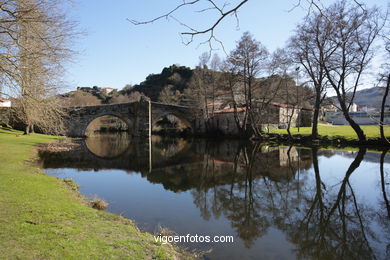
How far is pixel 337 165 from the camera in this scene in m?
14.6

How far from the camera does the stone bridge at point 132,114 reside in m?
37.5

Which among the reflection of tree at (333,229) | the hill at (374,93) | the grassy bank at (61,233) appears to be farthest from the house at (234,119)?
the grassy bank at (61,233)

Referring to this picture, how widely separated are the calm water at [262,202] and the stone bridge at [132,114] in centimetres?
2364

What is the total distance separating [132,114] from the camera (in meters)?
39.9

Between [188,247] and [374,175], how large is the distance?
34.9 ft

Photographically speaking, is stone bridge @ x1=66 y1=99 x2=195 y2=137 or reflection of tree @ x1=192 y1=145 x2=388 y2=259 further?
stone bridge @ x1=66 y1=99 x2=195 y2=137

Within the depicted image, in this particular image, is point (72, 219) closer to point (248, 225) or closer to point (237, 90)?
point (248, 225)

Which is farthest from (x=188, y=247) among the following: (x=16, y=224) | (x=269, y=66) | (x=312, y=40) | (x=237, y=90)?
(x=237, y=90)

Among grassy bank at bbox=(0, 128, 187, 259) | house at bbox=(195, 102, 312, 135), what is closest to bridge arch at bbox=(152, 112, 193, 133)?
house at bbox=(195, 102, 312, 135)

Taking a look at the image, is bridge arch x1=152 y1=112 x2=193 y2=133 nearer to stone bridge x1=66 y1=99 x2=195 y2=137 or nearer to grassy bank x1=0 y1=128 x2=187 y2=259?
stone bridge x1=66 y1=99 x2=195 y2=137

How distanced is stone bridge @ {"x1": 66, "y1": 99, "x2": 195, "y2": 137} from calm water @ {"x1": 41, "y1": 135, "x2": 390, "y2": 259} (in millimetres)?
23643

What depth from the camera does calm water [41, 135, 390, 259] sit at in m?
5.59

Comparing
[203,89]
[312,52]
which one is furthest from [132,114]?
[312,52]

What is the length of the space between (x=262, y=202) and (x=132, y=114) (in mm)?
33726
